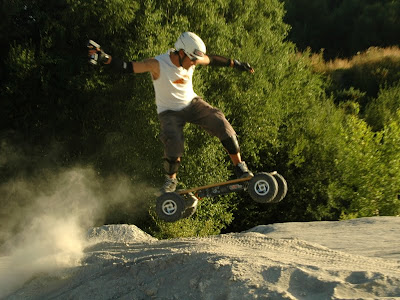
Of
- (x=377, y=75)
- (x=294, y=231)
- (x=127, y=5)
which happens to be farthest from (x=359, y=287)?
(x=377, y=75)

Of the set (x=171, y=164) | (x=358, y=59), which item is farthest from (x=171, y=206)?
(x=358, y=59)

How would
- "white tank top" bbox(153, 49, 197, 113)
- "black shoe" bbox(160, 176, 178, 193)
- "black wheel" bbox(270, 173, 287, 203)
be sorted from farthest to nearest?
"black shoe" bbox(160, 176, 178, 193) → "black wheel" bbox(270, 173, 287, 203) → "white tank top" bbox(153, 49, 197, 113)

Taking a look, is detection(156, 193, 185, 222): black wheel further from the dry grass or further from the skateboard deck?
the dry grass

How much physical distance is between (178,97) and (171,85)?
0.22 m

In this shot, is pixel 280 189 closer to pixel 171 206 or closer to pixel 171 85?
pixel 171 206

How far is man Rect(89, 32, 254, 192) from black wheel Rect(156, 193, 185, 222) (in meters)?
0.42

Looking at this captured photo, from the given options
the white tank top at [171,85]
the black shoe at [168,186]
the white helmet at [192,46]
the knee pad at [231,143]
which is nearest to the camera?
the white helmet at [192,46]


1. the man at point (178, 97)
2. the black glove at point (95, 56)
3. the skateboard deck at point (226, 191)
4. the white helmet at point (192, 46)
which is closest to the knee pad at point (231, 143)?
the man at point (178, 97)

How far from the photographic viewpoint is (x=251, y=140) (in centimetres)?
2278

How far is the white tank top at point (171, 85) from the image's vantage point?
28.4 feet

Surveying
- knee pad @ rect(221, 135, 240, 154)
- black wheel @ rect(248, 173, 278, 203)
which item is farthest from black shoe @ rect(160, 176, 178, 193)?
black wheel @ rect(248, 173, 278, 203)

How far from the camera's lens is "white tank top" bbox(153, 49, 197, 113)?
8.65 metres

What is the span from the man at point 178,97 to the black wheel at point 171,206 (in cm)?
42

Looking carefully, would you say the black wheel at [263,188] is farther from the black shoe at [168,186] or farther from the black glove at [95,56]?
the black glove at [95,56]
